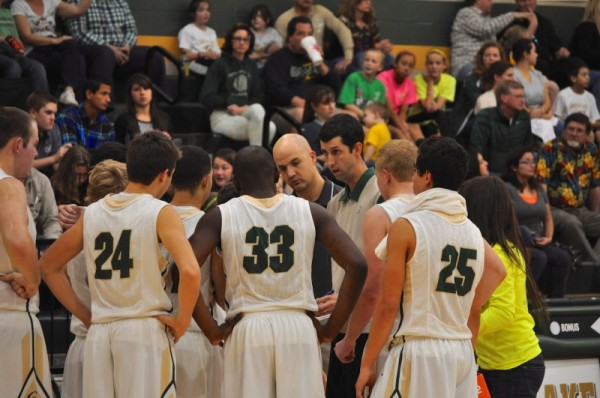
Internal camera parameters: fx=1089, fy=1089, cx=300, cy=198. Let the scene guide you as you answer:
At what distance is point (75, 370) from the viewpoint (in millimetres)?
5312

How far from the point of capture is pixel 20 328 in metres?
5.19

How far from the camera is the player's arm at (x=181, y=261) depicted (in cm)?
475

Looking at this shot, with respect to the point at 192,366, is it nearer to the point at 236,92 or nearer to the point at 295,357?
the point at 295,357

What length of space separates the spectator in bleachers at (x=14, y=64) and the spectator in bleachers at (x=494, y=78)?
4750mm

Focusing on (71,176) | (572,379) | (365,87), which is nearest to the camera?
(572,379)

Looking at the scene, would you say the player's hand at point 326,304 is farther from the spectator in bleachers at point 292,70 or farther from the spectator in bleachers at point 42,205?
the spectator in bleachers at point 292,70

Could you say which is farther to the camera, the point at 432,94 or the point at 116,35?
the point at 432,94

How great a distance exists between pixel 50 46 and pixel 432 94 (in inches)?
176

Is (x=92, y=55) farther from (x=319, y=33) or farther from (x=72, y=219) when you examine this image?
(x=72, y=219)

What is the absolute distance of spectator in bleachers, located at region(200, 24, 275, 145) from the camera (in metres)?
11.1

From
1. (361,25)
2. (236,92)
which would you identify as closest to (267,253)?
(236,92)

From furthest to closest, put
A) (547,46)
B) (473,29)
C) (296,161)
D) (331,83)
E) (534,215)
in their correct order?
(547,46) → (473,29) → (331,83) → (534,215) → (296,161)

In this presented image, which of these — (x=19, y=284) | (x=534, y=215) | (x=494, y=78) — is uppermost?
(x=19, y=284)

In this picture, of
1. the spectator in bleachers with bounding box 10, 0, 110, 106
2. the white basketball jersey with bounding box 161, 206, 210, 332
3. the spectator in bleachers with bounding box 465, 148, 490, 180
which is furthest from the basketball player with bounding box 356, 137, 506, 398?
the spectator in bleachers with bounding box 10, 0, 110, 106
